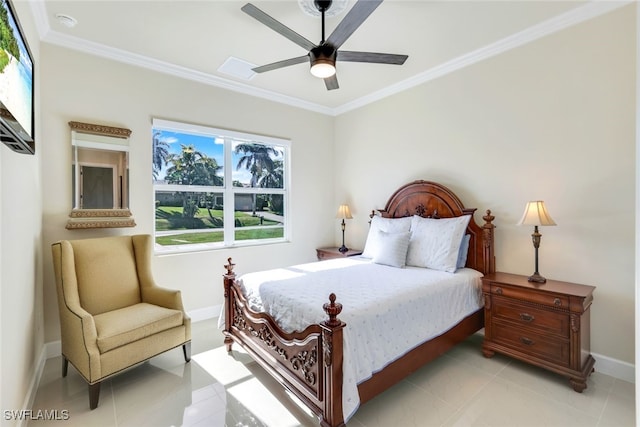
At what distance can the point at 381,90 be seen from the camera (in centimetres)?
402

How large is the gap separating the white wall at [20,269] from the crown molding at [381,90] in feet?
0.85

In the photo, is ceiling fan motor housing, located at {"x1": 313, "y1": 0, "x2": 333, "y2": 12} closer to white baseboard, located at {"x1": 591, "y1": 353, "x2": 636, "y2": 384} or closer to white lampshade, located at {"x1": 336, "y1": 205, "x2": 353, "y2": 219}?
white lampshade, located at {"x1": 336, "y1": 205, "x2": 353, "y2": 219}

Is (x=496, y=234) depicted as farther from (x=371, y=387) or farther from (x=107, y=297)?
(x=107, y=297)

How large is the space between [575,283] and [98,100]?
470 centimetres

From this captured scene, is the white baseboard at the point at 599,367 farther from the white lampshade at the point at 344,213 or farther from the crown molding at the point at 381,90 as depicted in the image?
the white lampshade at the point at 344,213

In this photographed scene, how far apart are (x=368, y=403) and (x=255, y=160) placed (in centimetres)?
322

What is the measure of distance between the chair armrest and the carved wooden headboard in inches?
103

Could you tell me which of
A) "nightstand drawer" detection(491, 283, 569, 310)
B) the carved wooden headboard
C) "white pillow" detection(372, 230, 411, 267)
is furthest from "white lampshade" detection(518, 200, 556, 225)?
"white pillow" detection(372, 230, 411, 267)

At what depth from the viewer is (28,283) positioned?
214 centimetres

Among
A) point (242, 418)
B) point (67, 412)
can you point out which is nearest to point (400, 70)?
point (242, 418)

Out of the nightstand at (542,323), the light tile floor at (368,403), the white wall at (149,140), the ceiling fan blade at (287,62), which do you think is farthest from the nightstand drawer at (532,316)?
the white wall at (149,140)

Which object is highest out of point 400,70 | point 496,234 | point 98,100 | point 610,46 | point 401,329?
point 400,70

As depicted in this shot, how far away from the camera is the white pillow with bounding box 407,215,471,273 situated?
115 inches

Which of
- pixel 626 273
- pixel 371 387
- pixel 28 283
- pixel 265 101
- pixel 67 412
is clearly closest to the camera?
pixel 371 387
